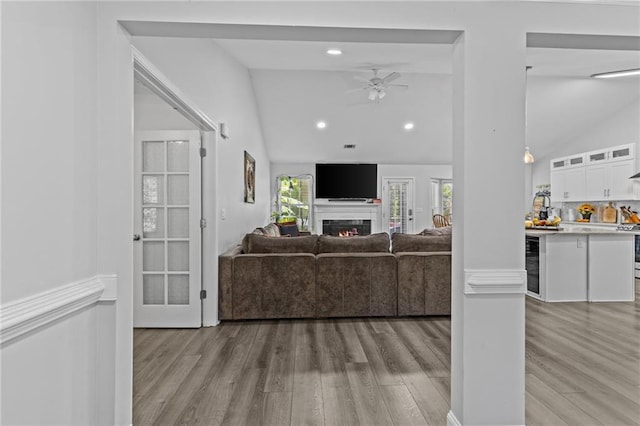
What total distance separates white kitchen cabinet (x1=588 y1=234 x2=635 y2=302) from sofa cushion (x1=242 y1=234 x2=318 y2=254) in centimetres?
355

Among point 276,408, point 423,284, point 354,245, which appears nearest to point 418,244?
point 423,284

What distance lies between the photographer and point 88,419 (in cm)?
172

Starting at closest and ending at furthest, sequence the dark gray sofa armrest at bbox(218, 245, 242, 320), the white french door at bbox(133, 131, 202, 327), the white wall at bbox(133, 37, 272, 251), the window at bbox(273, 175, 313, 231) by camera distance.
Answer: the white wall at bbox(133, 37, 272, 251) → the white french door at bbox(133, 131, 202, 327) → the dark gray sofa armrest at bbox(218, 245, 242, 320) → the window at bbox(273, 175, 313, 231)

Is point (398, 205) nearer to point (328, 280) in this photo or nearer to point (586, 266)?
point (586, 266)

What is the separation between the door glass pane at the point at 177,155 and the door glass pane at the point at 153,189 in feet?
0.56

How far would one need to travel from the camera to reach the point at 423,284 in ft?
13.3

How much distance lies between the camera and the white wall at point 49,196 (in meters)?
1.26

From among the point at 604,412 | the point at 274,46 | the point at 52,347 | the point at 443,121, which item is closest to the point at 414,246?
the point at 604,412

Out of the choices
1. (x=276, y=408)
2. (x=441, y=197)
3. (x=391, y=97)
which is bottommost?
(x=276, y=408)

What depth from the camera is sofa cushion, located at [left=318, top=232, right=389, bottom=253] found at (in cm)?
411

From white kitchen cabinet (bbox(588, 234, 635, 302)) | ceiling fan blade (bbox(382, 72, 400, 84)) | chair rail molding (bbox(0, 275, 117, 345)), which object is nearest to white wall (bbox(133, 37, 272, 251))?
chair rail molding (bbox(0, 275, 117, 345))

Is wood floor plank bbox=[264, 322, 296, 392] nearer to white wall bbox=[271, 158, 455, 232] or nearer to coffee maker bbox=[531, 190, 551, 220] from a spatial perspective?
white wall bbox=[271, 158, 455, 232]

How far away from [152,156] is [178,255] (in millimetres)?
1040

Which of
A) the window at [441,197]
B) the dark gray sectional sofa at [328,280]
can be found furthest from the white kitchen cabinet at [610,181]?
the dark gray sectional sofa at [328,280]
